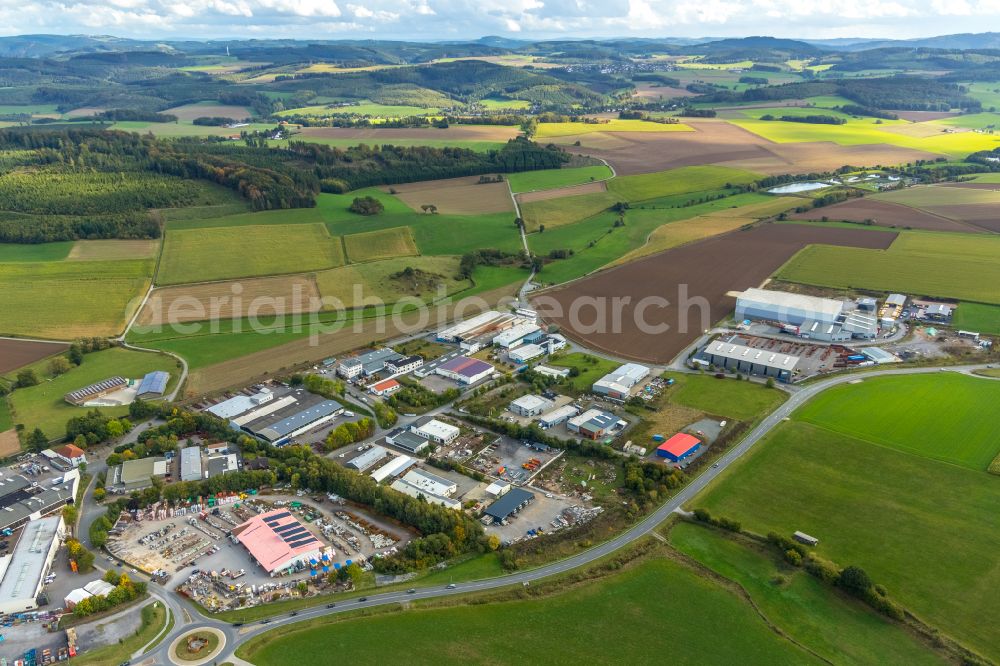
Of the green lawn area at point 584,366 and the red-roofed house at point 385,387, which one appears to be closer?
the red-roofed house at point 385,387

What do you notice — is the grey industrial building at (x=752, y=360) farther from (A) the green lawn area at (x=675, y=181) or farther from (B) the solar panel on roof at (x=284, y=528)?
(A) the green lawn area at (x=675, y=181)

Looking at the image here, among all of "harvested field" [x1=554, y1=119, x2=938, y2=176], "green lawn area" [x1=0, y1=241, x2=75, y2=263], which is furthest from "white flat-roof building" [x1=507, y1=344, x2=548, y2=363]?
"harvested field" [x1=554, y1=119, x2=938, y2=176]

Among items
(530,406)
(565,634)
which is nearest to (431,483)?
(530,406)

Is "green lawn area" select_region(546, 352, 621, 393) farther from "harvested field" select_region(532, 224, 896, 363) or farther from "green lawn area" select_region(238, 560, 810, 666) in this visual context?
"green lawn area" select_region(238, 560, 810, 666)

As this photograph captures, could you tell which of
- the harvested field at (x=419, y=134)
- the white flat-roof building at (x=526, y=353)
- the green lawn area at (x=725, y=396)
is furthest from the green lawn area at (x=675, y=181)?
the green lawn area at (x=725, y=396)

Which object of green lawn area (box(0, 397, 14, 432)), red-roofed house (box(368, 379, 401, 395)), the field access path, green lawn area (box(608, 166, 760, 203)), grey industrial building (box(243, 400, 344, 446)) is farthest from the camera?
green lawn area (box(608, 166, 760, 203))

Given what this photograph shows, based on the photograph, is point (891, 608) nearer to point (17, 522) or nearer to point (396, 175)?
point (17, 522)

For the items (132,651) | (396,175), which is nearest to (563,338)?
(132,651)

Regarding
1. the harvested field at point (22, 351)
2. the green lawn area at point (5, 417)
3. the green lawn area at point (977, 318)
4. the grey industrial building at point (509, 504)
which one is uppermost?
the harvested field at point (22, 351)
